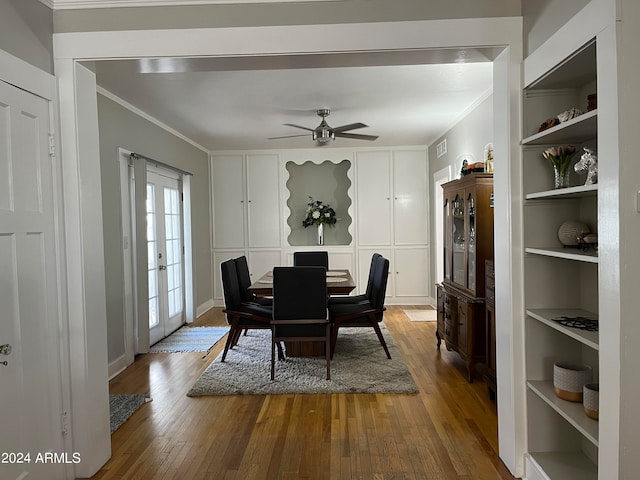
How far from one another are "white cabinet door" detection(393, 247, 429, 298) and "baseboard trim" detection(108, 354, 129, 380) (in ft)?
13.4

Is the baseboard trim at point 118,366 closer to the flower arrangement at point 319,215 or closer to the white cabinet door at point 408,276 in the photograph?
the flower arrangement at point 319,215

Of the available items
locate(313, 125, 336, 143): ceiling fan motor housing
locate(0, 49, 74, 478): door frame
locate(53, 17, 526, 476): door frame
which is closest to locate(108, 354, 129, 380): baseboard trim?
locate(0, 49, 74, 478): door frame

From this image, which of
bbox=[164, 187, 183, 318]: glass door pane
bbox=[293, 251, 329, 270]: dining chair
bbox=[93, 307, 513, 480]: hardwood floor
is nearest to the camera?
bbox=[93, 307, 513, 480]: hardwood floor

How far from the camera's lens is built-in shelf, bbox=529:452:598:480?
6.57ft

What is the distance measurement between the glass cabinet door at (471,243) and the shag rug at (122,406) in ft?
8.64

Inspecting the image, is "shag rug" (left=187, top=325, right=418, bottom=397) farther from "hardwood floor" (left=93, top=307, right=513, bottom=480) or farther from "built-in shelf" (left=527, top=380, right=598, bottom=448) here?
"built-in shelf" (left=527, top=380, right=598, bottom=448)

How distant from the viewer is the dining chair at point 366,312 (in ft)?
13.0

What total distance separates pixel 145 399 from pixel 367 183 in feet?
15.1

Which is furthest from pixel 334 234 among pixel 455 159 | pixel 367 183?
pixel 455 159

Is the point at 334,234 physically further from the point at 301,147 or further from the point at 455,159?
the point at 455,159

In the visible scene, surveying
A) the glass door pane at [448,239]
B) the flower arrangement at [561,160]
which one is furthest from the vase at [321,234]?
the flower arrangement at [561,160]

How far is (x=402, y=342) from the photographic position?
4.78m

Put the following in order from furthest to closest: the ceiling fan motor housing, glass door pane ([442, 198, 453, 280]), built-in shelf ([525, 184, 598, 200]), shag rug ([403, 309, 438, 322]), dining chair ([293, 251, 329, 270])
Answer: shag rug ([403, 309, 438, 322]), dining chair ([293, 251, 329, 270]), the ceiling fan motor housing, glass door pane ([442, 198, 453, 280]), built-in shelf ([525, 184, 598, 200])

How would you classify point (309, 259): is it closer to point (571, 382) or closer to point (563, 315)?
point (563, 315)
